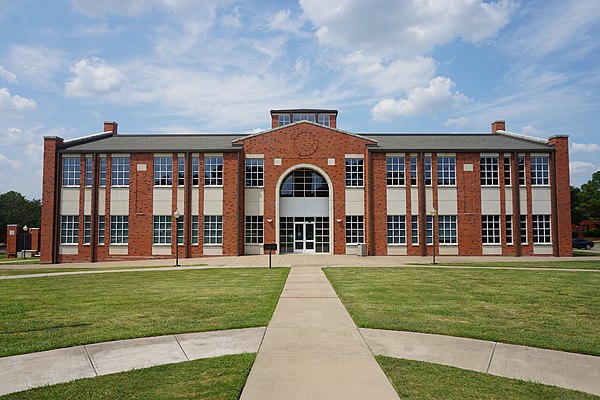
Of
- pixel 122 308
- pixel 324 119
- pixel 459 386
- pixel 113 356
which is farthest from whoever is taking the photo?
pixel 324 119

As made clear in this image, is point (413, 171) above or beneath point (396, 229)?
above

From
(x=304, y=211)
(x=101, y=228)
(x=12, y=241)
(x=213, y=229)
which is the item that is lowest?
(x=12, y=241)

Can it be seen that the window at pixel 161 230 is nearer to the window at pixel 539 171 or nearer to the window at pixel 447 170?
the window at pixel 447 170

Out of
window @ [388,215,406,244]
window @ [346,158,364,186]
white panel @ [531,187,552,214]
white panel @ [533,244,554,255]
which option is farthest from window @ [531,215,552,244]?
window @ [346,158,364,186]

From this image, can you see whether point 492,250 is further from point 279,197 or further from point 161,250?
point 161,250

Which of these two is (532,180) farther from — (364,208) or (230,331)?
(230,331)

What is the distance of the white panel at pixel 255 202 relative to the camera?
31344mm

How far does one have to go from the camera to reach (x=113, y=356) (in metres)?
6.08

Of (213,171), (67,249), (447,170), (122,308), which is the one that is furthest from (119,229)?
(447,170)

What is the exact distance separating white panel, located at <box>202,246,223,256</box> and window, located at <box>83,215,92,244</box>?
8333mm

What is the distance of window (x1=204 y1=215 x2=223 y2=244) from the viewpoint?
3047 cm

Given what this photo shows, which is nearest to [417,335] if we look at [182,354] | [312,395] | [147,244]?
[312,395]

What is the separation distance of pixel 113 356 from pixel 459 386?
4656mm

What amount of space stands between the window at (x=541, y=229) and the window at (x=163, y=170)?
87.1ft
